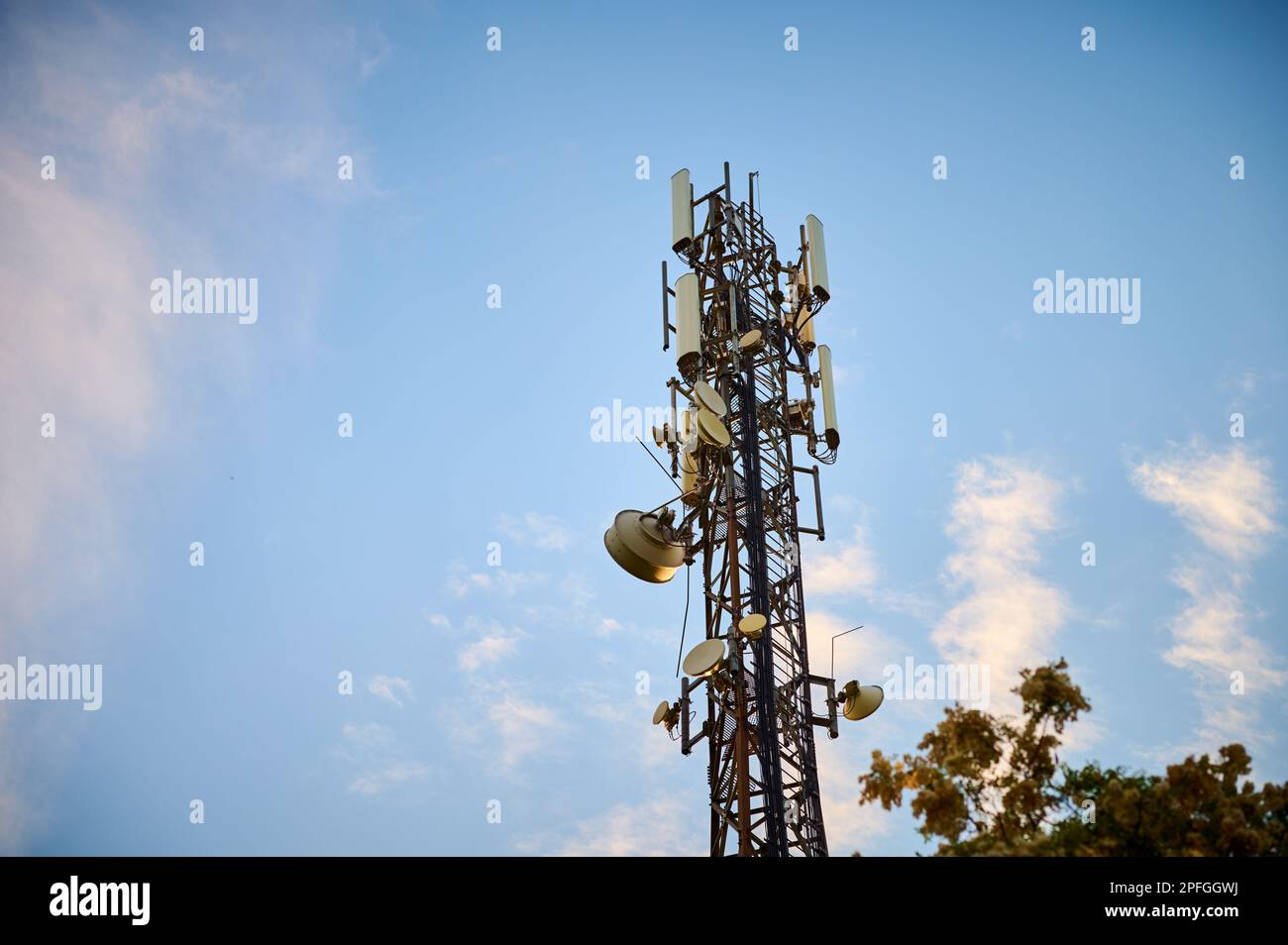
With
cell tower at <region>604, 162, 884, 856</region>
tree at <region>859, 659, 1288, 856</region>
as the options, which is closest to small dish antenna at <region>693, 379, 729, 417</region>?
cell tower at <region>604, 162, 884, 856</region>

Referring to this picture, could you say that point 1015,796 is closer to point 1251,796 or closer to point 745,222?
point 1251,796

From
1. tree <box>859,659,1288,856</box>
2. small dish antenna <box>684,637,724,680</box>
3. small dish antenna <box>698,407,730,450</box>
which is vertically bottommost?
tree <box>859,659,1288,856</box>

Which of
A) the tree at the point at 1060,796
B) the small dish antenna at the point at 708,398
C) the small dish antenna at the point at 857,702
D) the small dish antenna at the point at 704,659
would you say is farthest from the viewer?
the small dish antenna at the point at 708,398

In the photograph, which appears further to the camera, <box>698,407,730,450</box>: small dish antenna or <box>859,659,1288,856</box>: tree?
<box>698,407,730,450</box>: small dish antenna

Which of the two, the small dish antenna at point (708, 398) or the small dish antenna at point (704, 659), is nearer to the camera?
the small dish antenna at point (704, 659)

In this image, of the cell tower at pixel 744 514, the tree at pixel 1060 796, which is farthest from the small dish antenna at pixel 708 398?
the tree at pixel 1060 796

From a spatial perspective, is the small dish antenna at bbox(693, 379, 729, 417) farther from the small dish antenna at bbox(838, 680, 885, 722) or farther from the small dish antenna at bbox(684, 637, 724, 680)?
the small dish antenna at bbox(838, 680, 885, 722)

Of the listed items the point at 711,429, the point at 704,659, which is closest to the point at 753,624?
the point at 704,659

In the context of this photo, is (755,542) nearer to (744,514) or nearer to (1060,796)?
(744,514)

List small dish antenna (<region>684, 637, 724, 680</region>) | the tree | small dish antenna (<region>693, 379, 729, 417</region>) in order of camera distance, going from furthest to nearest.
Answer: small dish antenna (<region>693, 379, 729, 417</region>) → small dish antenna (<region>684, 637, 724, 680</region>) → the tree

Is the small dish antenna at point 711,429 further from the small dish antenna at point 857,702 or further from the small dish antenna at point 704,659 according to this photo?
the small dish antenna at point 857,702

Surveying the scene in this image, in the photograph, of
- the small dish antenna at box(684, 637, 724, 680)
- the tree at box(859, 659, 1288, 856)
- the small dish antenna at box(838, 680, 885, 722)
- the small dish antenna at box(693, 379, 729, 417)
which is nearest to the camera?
the tree at box(859, 659, 1288, 856)
